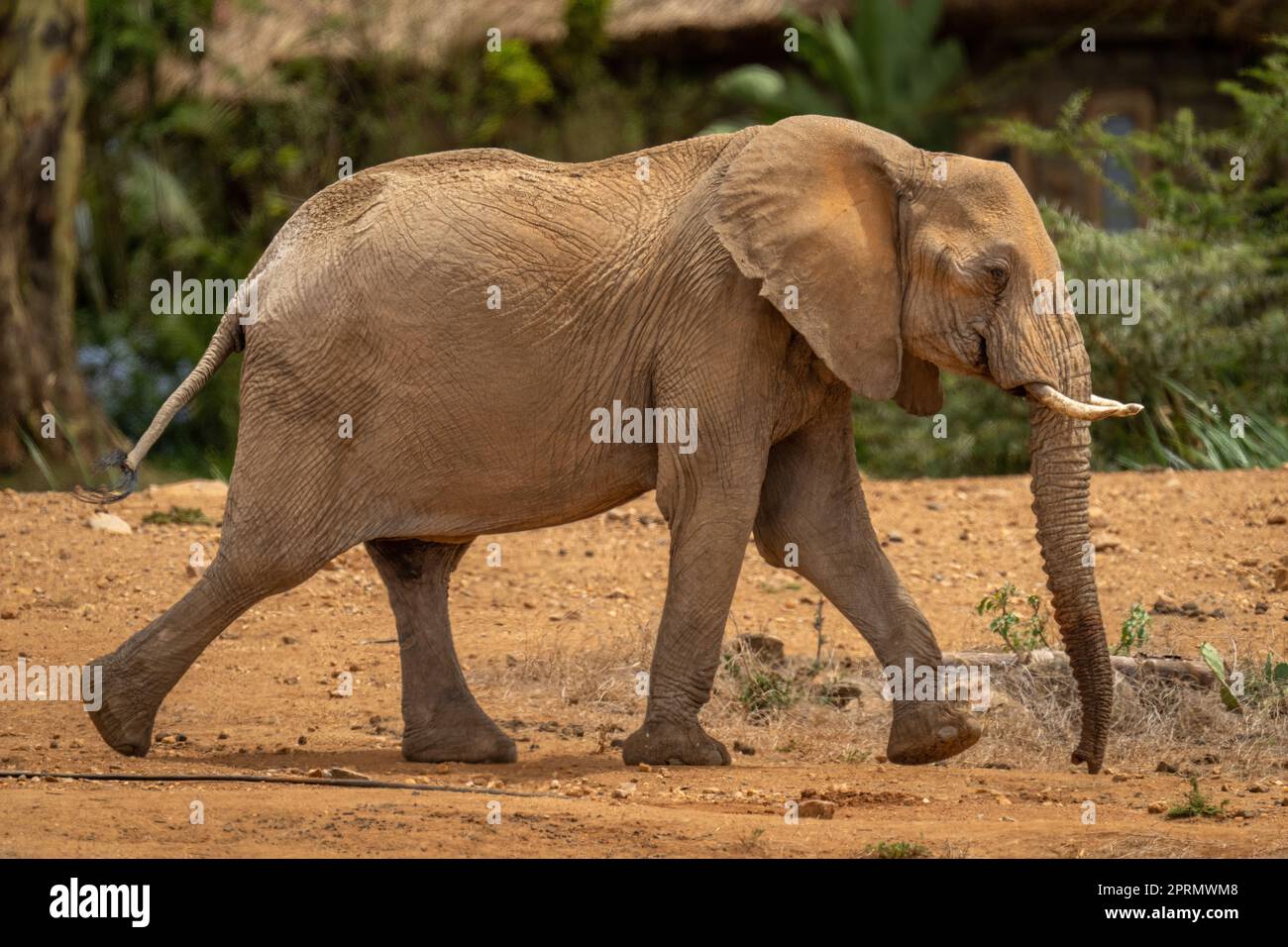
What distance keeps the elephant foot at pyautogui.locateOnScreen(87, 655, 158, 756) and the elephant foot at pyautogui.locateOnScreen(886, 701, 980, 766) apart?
2894 mm

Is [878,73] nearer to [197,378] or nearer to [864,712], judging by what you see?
[864,712]

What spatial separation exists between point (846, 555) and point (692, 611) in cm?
73

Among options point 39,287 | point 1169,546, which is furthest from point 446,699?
point 39,287

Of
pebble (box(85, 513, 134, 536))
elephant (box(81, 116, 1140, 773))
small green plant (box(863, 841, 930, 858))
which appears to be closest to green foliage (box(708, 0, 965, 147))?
pebble (box(85, 513, 134, 536))

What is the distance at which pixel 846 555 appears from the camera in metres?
7.78

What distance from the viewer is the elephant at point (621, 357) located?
7.32m

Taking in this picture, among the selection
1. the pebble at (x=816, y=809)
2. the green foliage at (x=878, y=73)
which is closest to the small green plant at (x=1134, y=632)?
the pebble at (x=816, y=809)

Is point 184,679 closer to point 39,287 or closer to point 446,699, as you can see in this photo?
point 446,699

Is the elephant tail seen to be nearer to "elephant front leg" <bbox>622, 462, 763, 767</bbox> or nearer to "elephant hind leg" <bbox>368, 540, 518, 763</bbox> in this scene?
"elephant hind leg" <bbox>368, 540, 518, 763</bbox>

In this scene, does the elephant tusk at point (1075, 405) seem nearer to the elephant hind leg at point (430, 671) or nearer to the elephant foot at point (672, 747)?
the elephant foot at point (672, 747)

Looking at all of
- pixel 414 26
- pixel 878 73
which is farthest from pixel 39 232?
pixel 878 73

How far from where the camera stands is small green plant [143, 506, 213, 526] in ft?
38.6

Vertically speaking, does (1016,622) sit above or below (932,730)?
above

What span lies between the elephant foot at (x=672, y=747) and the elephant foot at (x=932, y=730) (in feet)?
2.38
